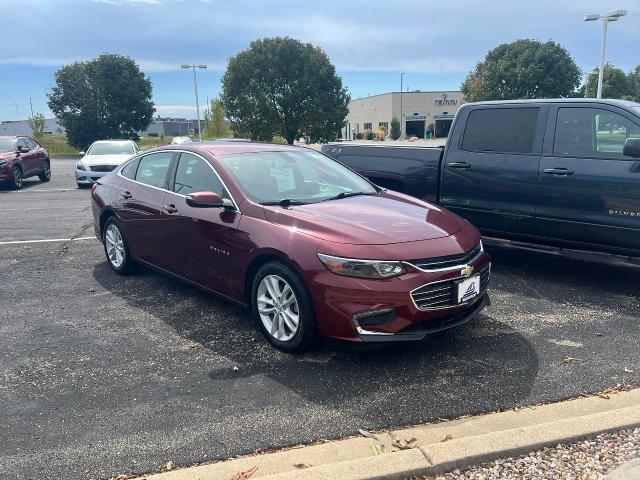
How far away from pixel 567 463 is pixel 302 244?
213 centimetres

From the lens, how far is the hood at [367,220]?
13.4ft

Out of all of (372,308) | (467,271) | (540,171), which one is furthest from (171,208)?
(540,171)

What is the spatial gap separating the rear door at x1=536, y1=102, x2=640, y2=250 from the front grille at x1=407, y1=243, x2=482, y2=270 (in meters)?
2.01

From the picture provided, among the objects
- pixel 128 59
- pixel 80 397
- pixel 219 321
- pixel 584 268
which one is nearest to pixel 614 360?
pixel 584 268

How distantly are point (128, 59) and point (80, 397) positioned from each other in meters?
46.7

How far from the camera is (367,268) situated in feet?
12.7

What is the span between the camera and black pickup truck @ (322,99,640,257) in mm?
5516

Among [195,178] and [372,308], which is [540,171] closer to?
[372,308]

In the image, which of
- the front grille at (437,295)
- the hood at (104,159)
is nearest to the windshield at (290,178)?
the front grille at (437,295)

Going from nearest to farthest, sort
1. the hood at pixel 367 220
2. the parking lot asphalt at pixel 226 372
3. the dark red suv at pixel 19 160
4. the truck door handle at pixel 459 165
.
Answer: the parking lot asphalt at pixel 226 372 → the hood at pixel 367 220 → the truck door handle at pixel 459 165 → the dark red suv at pixel 19 160

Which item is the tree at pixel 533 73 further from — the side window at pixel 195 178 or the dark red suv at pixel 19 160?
the side window at pixel 195 178

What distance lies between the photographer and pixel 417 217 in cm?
A: 461

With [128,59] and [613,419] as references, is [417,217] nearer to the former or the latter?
[613,419]

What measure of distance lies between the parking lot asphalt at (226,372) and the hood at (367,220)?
0.90m
